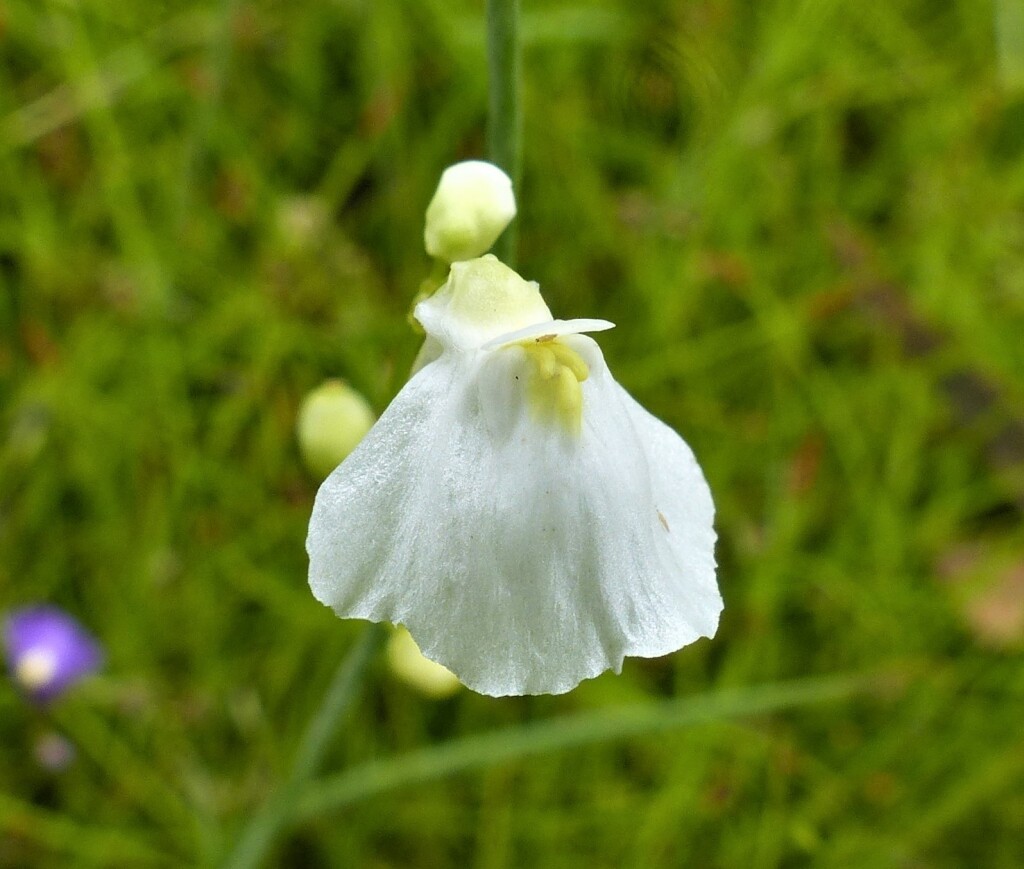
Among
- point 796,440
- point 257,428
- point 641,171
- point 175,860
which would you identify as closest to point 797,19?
point 641,171

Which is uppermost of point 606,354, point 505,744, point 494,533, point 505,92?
point 606,354

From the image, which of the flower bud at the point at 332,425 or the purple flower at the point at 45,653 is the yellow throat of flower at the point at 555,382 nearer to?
the flower bud at the point at 332,425

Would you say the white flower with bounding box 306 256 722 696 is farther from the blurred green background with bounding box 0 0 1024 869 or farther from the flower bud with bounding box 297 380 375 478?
the blurred green background with bounding box 0 0 1024 869

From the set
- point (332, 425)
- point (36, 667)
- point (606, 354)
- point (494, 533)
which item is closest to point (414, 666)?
point (332, 425)

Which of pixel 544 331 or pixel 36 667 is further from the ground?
pixel 36 667

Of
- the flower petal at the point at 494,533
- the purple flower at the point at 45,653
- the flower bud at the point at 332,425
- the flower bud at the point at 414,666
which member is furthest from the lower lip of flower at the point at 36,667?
the flower petal at the point at 494,533

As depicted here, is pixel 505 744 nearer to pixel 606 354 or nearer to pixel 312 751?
pixel 312 751

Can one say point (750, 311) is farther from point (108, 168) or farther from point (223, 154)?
point (108, 168)
